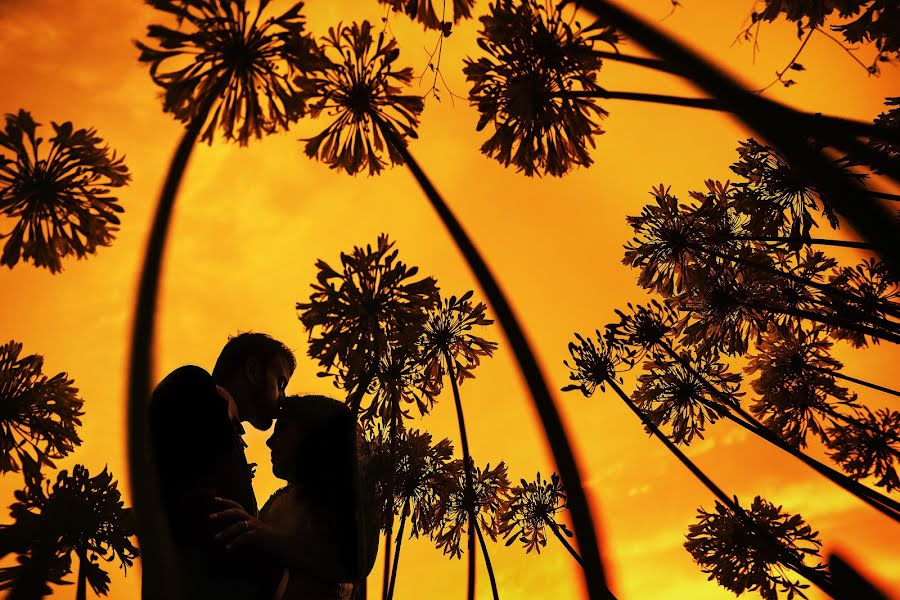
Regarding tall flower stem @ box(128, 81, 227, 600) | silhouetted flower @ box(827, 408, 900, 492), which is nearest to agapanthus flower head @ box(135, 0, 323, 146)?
tall flower stem @ box(128, 81, 227, 600)

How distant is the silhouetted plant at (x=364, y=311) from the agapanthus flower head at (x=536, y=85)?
1.22 m

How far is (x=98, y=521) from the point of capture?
4629 millimetres

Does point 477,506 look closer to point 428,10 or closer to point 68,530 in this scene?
point 68,530

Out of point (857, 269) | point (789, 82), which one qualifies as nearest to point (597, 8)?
point (789, 82)

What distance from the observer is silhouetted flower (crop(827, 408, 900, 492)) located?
17.7 feet

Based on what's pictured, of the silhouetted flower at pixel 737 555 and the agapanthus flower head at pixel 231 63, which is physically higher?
the agapanthus flower head at pixel 231 63

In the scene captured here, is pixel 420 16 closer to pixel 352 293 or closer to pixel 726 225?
pixel 352 293

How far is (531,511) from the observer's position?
22.6 ft

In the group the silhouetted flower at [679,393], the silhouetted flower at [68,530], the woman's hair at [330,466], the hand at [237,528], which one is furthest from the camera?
the silhouetted flower at [679,393]

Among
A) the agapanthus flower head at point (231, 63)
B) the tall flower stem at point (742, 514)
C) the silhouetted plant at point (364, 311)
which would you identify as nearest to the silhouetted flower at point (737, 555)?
the tall flower stem at point (742, 514)

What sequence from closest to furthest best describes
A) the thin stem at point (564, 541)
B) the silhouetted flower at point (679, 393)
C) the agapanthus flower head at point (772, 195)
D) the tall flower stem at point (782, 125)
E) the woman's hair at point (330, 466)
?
the tall flower stem at point (782, 125)
the woman's hair at point (330, 466)
the agapanthus flower head at point (772, 195)
the thin stem at point (564, 541)
the silhouetted flower at point (679, 393)

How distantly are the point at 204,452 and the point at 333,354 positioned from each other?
124cm

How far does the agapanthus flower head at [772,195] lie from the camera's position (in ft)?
14.8

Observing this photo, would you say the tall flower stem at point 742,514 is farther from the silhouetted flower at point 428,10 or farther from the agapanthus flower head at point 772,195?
the silhouetted flower at point 428,10
